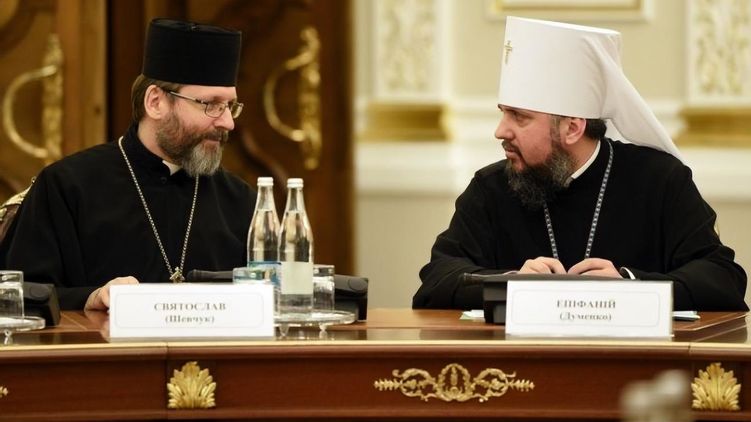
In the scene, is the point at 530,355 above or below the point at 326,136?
below

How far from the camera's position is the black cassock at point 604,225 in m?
4.07

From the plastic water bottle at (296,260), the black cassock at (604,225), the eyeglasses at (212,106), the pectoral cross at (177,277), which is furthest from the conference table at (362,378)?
the eyeglasses at (212,106)

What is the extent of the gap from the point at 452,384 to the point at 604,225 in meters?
1.21

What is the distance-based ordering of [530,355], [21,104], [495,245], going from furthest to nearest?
[21,104] → [495,245] → [530,355]

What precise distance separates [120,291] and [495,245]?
1.38 meters

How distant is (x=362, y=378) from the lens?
10.3ft

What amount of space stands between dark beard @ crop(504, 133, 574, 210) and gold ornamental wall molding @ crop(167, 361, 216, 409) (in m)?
1.37

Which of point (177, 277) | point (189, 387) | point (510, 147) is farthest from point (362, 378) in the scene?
point (510, 147)

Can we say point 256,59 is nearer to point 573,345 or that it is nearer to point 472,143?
point 472,143

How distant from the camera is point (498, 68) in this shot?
22.6 ft

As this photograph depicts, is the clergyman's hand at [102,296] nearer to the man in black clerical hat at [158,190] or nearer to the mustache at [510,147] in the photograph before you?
the man in black clerical hat at [158,190]

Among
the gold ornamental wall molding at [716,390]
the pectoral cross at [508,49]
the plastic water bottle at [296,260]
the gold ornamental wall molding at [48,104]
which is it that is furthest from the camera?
the gold ornamental wall molding at [48,104]

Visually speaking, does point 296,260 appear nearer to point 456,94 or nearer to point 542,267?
point 542,267

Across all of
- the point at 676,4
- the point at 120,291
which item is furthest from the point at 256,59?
the point at 120,291
